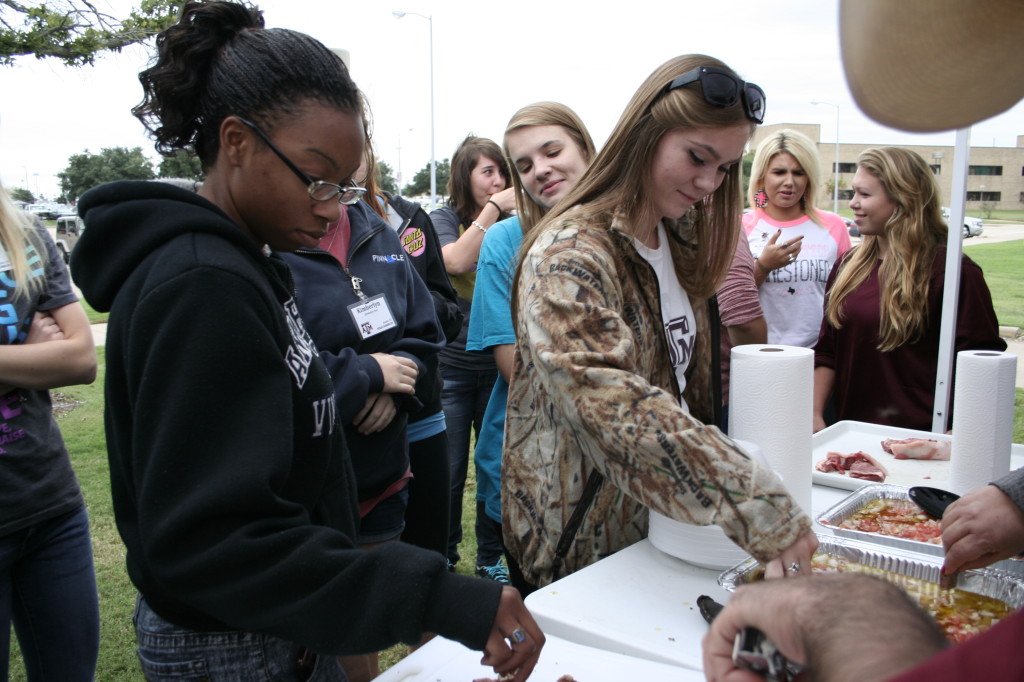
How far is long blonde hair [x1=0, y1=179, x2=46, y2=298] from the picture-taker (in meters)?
1.94

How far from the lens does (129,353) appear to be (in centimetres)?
91

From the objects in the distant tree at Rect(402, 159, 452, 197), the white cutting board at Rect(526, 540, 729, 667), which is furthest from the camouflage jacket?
the distant tree at Rect(402, 159, 452, 197)

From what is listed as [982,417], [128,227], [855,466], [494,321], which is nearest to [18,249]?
[128,227]

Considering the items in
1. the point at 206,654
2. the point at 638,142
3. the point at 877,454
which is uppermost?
the point at 638,142

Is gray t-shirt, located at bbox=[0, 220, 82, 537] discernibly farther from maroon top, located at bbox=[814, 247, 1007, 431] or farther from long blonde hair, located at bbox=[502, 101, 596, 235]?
maroon top, located at bbox=[814, 247, 1007, 431]

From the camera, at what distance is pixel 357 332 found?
6.63 feet

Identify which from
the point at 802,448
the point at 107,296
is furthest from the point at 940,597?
the point at 107,296

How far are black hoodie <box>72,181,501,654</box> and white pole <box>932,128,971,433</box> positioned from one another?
2.43 meters

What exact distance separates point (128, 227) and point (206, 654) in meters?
0.63

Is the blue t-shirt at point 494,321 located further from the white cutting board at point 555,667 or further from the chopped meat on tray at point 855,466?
the white cutting board at point 555,667

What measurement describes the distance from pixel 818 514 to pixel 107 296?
1.68 m

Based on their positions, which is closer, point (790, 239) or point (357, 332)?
point (357, 332)

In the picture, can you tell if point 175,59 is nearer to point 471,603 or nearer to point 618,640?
point 471,603

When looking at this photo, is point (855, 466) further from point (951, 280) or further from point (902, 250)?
point (902, 250)
